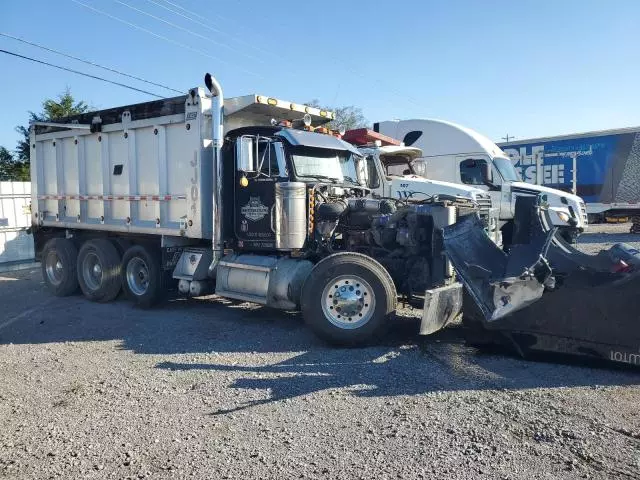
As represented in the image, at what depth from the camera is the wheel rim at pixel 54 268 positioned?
10.9 meters

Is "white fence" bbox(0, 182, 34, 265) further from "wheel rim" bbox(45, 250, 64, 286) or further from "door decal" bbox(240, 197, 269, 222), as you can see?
"door decal" bbox(240, 197, 269, 222)

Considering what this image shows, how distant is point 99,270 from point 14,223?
8.37m

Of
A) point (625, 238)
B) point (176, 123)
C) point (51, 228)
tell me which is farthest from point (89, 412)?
point (625, 238)

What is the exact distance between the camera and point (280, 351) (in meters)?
6.36

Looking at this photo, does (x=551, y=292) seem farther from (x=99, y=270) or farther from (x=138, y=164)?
(x=99, y=270)

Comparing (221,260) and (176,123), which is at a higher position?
(176,123)

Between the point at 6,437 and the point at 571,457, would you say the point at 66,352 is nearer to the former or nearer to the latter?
the point at 6,437

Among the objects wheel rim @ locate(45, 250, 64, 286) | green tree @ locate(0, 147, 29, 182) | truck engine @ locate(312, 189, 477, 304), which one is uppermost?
green tree @ locate(0, 147, 29, 182)

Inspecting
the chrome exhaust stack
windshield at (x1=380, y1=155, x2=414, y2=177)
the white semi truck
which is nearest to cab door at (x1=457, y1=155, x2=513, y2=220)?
the white semi truck

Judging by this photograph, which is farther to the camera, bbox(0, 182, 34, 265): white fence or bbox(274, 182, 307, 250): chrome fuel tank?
bbox(0, 182, 34, 265): white fence

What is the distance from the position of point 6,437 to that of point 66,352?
253 centimetres

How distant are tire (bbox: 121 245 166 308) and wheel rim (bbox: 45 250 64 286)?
2.10 m

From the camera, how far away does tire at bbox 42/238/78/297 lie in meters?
10.7

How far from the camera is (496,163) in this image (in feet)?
44.4
